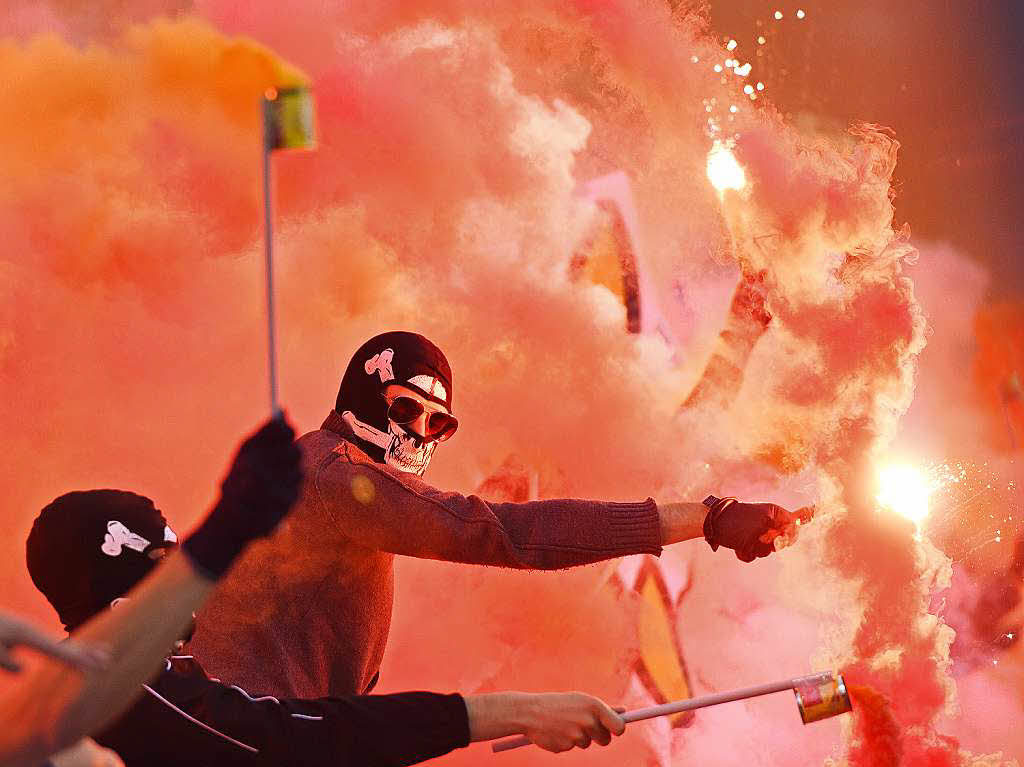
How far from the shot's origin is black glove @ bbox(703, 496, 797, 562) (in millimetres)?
2980

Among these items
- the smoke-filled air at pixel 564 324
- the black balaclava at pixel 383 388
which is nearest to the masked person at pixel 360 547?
the black balaclava at pixel 383 388

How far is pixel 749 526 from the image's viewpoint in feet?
9.78

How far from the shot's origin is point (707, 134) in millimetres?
4844

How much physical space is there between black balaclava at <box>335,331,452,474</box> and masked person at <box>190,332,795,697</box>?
4.1 inches

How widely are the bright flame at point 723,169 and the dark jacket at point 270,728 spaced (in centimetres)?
301

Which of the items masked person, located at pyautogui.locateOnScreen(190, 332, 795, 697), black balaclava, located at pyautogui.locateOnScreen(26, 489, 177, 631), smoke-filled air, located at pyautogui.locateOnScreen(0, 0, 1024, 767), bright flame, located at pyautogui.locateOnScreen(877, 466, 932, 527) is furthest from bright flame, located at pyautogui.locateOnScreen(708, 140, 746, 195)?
black balaclava, located at pyautogui.locateOnScreen(26, 489, 177, 631)

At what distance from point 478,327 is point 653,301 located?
72 centimetres

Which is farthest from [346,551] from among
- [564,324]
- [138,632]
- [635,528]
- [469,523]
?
[564,324]

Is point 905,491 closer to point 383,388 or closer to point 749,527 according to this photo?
point 749,527

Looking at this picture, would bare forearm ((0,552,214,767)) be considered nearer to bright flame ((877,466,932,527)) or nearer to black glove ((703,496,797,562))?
black glove ((703,496,797,562))

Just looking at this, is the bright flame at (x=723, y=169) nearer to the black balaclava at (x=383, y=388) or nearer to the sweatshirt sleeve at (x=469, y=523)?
the black balaclava at (x=383, y=388)

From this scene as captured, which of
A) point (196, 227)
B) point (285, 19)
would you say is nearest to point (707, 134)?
point (285, 19)

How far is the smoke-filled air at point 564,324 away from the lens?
446 centimetres

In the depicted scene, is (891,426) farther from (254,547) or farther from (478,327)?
(254,547)
